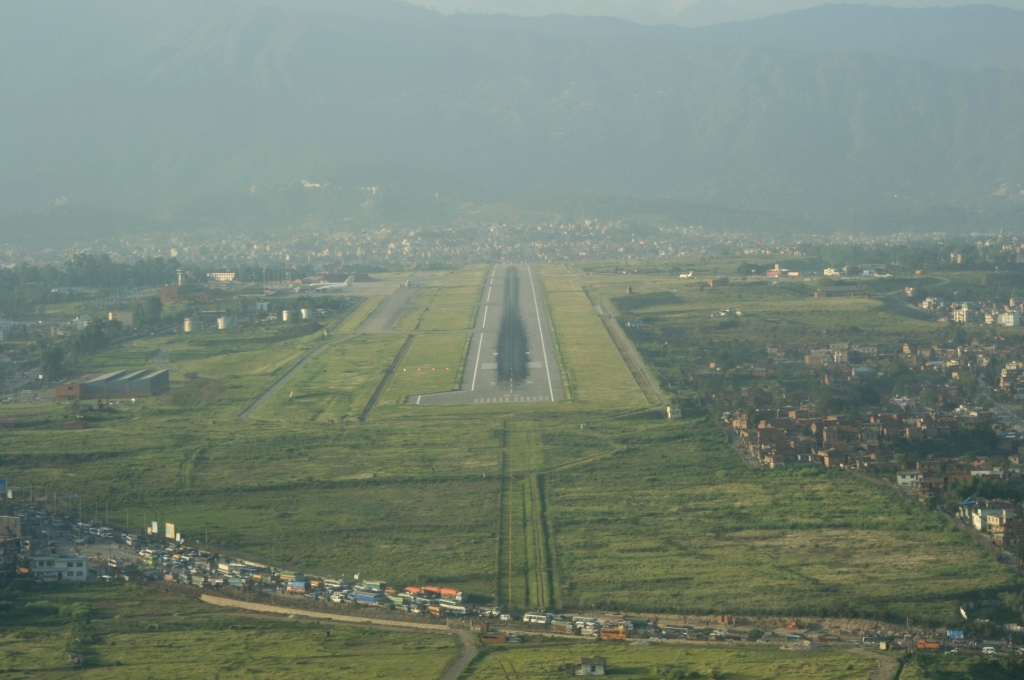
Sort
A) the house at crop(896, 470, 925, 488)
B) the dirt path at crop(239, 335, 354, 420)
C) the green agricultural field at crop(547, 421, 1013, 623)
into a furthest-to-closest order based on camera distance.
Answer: the dirt path at crop(239, 335, 354, 420) < the house at crop(896, 470, 925, 488) < the green agricultural field at crop(547, 421, 1013, 623)

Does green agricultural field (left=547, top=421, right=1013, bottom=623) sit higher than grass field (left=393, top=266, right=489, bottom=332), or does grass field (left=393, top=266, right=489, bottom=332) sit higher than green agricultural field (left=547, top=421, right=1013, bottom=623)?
grass field (left=393, top=266, right=489, bottom=332)

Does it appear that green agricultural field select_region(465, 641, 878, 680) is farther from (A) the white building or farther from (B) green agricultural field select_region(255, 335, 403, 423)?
(B) green agricultural field select_region(255, 335, 403, 423)

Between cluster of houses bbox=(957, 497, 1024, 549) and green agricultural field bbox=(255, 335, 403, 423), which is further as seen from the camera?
green agricultural field bbox=(255, 335, 403, 423)

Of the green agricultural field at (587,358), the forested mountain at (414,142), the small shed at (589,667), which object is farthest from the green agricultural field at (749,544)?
the forested mountain at (414,142)

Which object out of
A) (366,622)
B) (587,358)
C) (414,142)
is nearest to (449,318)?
(587,358)

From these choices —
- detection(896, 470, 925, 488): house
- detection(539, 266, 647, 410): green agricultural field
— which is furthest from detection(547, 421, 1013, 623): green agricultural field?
detection(539, 266, 647, 410): green agricultural field

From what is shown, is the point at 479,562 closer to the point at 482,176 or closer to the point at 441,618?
the point at 441,618

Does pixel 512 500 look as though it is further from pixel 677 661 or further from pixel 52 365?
pixel 52 365
